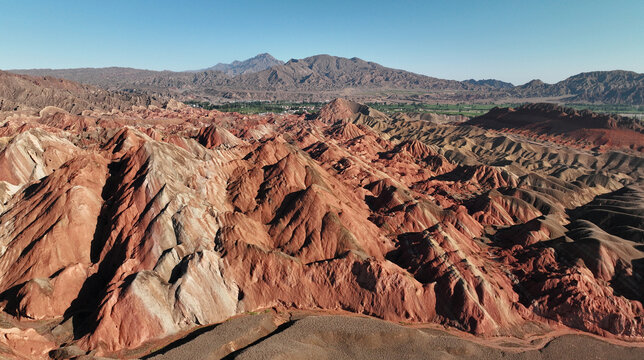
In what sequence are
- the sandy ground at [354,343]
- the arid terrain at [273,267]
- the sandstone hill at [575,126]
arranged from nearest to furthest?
the sandy ground at [354,343] < the arid terrain at [273,267] < the sandstone hill at [575,126]

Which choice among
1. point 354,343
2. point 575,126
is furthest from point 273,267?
point 575,126

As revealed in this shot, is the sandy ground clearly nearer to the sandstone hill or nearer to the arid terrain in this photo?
the arid terrain

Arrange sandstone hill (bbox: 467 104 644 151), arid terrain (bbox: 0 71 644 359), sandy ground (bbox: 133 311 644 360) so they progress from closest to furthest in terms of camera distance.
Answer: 1. sandy ground (bbox: 133 311 644 360)
2. arid terrain (bbox: 0 71 644 359)
3. sandstone hill (bbox: 467 104 644 151)

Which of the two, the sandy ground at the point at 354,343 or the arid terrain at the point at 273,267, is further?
the arid terrain at the point at 273,267

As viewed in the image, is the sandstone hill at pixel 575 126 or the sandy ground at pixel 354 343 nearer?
the sandy ground at pixel 354 343

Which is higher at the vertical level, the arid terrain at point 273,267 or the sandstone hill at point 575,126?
the sandstone hill at point 575,126

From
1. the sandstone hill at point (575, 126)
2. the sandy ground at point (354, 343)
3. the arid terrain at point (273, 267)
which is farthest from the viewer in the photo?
the sandstone hill at point (575, 126)

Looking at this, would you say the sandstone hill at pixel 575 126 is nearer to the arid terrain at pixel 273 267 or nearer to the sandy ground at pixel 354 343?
the arid terrain at pixel 273 267

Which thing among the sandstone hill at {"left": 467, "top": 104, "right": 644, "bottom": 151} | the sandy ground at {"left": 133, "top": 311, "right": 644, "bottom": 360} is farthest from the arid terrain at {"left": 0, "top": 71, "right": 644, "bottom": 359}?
the sandstone hill at {"left": 467, "top": 104, "right": 644, "bottom": 151}

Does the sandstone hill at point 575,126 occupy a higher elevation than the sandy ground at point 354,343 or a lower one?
higher

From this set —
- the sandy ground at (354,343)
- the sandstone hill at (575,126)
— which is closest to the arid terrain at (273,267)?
the sandy ground at (354,343)
